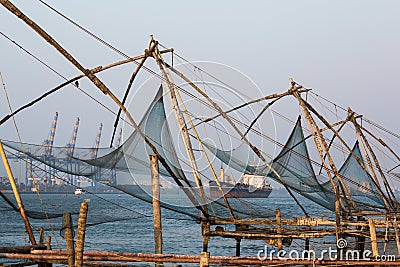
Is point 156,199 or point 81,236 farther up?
point 156,199

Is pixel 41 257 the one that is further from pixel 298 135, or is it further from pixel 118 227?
pixel 118 227

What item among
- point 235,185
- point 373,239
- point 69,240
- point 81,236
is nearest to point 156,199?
point 69,240

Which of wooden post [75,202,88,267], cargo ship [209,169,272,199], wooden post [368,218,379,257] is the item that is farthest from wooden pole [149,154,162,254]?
wooden post [368,218,379,257]

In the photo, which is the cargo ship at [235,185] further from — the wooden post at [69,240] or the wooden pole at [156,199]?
the wooden post at [69,240]

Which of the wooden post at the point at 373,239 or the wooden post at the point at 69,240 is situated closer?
the wooden post at the point at 69,240

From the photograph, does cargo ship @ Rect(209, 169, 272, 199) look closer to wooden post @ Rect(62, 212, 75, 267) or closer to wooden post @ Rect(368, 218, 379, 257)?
wooden post @ Rect(368, 218, 379, 257)

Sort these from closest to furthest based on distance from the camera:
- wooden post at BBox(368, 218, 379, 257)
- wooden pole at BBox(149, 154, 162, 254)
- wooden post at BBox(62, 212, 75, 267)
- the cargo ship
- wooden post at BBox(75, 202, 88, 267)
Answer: wooden post at BBox(75, 202, 88, 267) < wooden post at BBox(62, 212, 75, 267) < wooden pole at BBox(149, 154, 162, 254) < wooden post at BBox(368, 218, 379, 257) < the cargo ship

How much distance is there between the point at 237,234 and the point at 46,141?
8494 centimetres

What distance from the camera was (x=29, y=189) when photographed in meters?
89.2

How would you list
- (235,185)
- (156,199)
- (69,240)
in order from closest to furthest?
(69,240), (156,199), (235,185)

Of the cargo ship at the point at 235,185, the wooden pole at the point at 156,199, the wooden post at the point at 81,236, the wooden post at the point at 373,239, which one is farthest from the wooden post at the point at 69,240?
the wooden post at the point at 373,239

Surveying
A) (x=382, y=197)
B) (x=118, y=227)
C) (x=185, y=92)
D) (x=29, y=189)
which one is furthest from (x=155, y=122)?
(x=29, y=189)

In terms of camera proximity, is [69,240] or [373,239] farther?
[373,239]

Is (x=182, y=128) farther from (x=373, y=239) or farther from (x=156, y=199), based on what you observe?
(x=373, y=239)
